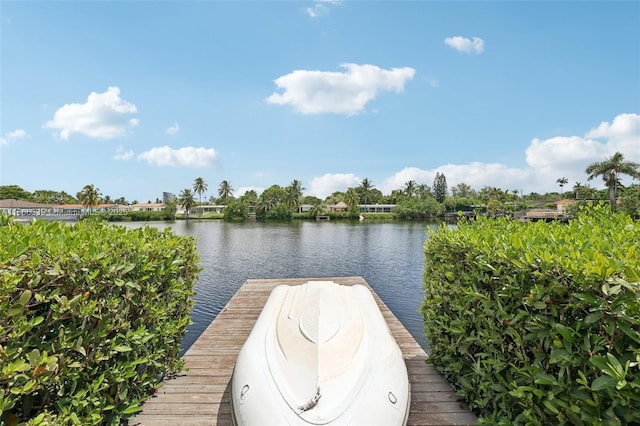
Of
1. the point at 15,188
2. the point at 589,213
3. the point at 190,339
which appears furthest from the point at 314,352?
the point at 15,188

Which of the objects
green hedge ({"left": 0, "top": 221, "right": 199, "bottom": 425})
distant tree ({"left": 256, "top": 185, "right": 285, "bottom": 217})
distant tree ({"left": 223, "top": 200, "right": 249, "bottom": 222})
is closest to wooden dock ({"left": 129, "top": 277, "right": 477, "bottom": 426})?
green hedge ({"left": 0, "top": 221, "right": 199, "bottom": 425})

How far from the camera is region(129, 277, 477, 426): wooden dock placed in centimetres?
287

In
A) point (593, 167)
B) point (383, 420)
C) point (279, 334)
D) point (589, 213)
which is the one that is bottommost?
point (383, 420)

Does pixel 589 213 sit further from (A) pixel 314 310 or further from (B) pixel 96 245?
(B) pixel 96 245

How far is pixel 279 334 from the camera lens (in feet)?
9.43

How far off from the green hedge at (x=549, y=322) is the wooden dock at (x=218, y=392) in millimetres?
299

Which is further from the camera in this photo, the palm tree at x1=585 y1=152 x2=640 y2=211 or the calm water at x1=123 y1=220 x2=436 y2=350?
the palm tree at x1=585 y1=152 x2=640 y2=211

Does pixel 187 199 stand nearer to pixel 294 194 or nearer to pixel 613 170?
pixel 294 194

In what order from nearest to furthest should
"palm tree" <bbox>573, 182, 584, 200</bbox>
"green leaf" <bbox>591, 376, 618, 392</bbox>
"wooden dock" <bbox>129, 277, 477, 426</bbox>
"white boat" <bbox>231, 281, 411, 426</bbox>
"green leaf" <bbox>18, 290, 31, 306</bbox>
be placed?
"green leaf" <bbox>591, 376, 618, 392</bbox> → "green leaf" <bbox>18, 290, 31, 306</bbox> → "white boat" <bbox>231, 281, 411, 426</bbox> → "wooden dock" <bbox>129, 277, 477, 426</bbox> → "palm tree" <bbox>573, 182, 584, 200</bbox>

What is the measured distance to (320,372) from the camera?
229 cm

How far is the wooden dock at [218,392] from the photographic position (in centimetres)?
287

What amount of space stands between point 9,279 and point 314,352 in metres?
1.92

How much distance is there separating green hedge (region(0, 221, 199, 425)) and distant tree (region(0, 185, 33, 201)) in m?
108

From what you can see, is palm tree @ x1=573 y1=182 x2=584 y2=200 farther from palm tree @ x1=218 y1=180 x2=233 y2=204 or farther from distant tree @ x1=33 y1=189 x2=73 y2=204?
distant tree @ x1=33 y1=189 x2=73 y2=204
